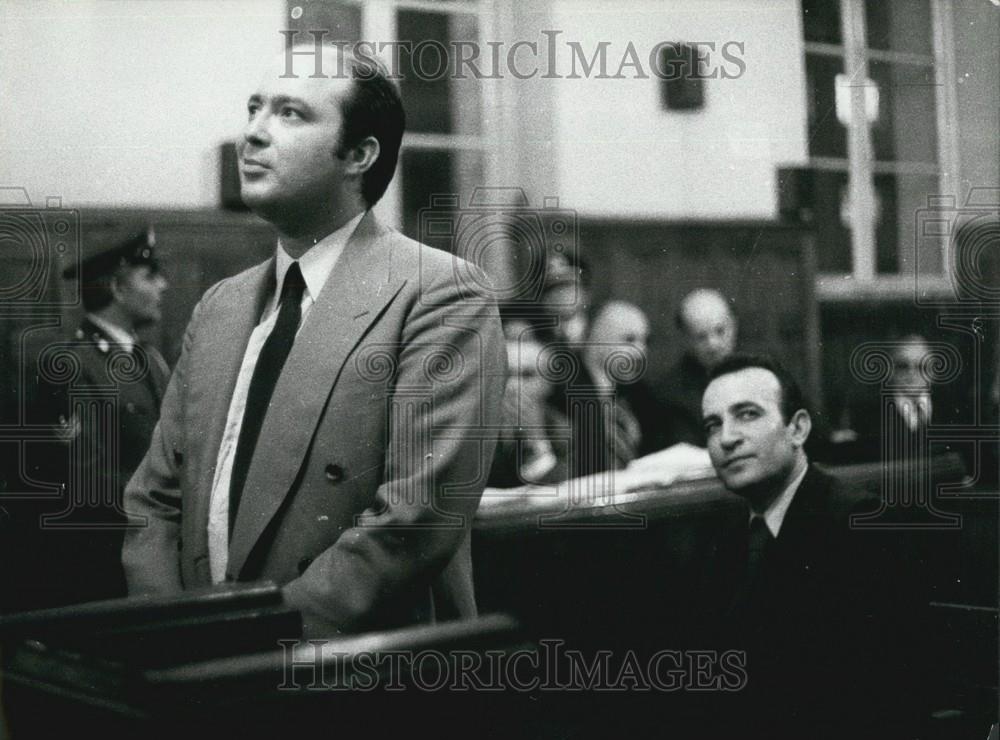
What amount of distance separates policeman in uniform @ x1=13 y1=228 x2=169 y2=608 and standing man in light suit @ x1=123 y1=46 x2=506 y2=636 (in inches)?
1.8

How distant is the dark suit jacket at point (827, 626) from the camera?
2420 millimetres

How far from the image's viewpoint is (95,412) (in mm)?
2189

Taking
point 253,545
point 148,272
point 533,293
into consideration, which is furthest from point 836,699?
point 148,272

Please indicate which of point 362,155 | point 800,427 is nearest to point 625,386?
point 800,427

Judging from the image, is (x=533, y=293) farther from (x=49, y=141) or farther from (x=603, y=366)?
(x=49, y=141)

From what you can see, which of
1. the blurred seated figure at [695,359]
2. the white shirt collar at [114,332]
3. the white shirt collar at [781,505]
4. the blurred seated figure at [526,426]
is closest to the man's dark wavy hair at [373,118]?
the blurred seated figure at [526,426]

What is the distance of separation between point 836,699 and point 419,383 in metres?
1.22

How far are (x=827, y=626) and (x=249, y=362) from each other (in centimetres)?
141

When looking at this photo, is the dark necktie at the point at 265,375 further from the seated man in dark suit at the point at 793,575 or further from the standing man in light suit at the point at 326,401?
the seated man in dark suit at the point at 793,575

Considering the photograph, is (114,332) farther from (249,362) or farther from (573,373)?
(573,373)

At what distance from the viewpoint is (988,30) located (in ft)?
8.48

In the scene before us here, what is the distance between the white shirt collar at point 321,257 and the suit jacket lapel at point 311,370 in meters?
0.01

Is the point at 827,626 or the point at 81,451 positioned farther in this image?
the point at 827,626

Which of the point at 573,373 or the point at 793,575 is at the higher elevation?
the point at 573,373
